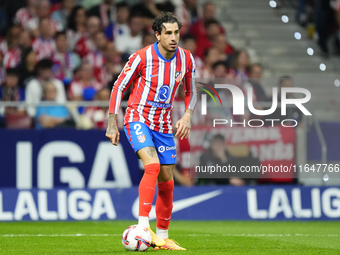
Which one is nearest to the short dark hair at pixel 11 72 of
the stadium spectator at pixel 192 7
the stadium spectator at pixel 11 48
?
the stadium spectator at pixel 11 48

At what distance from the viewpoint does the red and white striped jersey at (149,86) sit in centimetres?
618

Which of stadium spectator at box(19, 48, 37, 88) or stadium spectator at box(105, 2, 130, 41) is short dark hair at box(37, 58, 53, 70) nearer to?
stadium spectator at box(19, 48, 37, 88)

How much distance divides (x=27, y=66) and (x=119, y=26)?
8.28 feet

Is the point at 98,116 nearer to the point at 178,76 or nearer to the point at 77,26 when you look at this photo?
the point at 77,26

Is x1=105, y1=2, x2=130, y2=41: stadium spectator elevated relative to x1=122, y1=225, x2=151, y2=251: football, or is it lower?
elevated

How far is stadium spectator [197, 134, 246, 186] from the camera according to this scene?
9.77 meters

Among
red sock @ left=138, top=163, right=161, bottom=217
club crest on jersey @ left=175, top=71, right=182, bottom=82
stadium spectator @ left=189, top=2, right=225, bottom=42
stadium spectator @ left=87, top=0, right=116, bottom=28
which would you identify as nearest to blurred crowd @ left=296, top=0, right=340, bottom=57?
stadium spectator @ left=189, top=2, right=225, bottom=42

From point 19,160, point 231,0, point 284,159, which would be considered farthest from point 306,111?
point 231,0

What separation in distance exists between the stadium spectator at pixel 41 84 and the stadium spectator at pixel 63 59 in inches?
30.9

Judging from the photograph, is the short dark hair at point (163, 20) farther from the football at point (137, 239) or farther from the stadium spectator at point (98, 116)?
the stadium spectator at point (98, 116)

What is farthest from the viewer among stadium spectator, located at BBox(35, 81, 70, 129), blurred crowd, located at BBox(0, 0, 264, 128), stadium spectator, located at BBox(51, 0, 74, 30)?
stadium spectator, located at BBox(51, 0, 74, 30)

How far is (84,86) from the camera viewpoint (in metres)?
11.0

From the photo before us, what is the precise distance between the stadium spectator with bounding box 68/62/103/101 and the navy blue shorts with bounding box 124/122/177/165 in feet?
15.5

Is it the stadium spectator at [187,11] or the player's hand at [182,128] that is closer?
the player's hand at [182,128]
